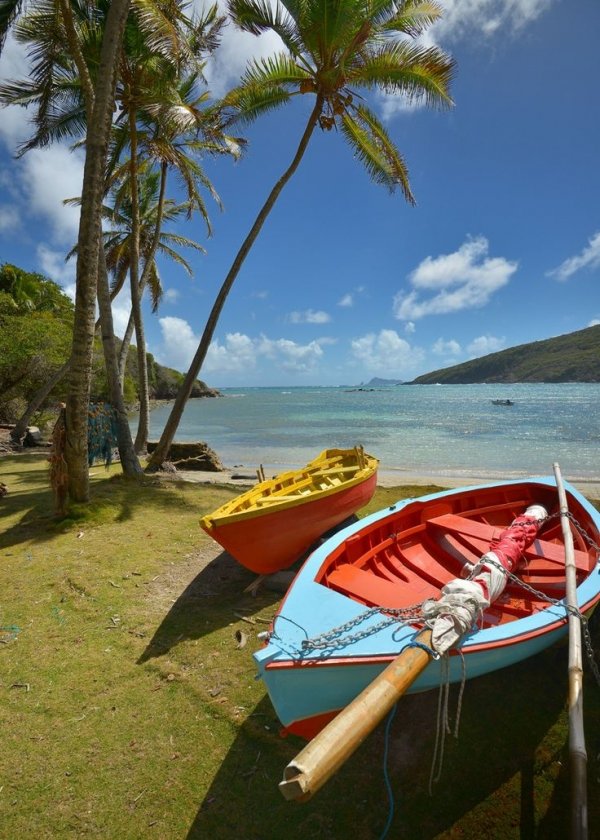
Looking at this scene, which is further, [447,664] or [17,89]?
[17,89]

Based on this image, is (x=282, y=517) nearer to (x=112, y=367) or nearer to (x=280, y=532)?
(x=280, y=532)

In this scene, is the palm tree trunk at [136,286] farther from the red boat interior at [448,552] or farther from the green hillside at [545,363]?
the green hillside at [545,363]

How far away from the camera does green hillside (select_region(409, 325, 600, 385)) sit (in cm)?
12925

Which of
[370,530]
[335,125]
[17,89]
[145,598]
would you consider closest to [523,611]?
[370,530]

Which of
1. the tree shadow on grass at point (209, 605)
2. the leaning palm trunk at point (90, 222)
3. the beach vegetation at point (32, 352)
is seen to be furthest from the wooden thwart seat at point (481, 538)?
the beach vegetation at point (32, 352)

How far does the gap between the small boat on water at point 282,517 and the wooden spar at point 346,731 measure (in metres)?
3.07

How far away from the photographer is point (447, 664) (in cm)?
301

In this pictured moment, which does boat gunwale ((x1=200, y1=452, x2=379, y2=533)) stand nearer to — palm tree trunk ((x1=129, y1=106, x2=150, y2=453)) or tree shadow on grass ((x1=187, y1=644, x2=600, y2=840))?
Answer: tree shadow on grass ((x1=187, y1=644, x2=600, y2=840))

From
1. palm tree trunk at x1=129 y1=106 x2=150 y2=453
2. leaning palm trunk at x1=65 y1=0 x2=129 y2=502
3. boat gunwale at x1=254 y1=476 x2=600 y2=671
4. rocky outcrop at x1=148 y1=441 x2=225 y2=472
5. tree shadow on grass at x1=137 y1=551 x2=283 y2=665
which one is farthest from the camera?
rocky outcrop at x1=148 y1=441 x2=225 y2=472

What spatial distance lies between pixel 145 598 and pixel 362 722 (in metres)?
4.47

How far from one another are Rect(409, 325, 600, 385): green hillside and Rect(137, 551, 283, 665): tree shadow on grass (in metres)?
143

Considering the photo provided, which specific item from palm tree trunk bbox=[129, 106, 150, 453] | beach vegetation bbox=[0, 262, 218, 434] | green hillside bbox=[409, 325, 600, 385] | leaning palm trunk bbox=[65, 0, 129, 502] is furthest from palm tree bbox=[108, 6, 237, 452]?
green hillside bbox=[409, 325, 600, 385]

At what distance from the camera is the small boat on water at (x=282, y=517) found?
5445 mm

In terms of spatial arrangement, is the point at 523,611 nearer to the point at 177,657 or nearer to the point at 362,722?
the point at 362,722
